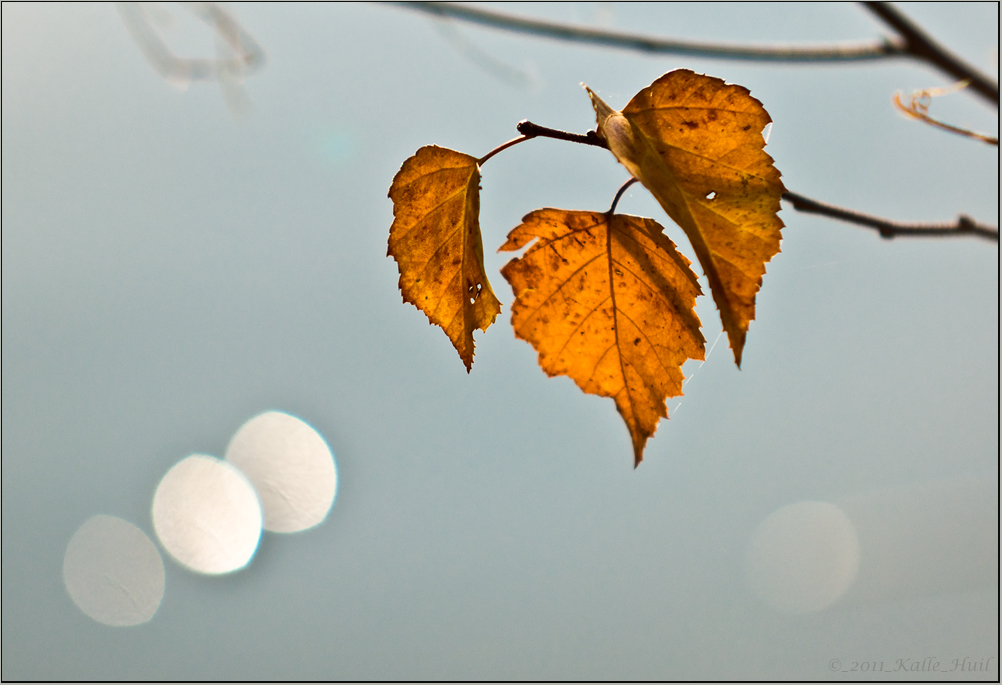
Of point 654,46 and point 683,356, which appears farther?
point 654,46

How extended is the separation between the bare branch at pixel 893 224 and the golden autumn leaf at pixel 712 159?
0.15 metres

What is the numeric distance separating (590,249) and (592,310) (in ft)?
0.21

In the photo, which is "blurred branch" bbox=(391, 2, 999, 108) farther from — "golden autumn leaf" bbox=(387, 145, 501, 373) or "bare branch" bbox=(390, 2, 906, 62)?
"golden autumn leaf" bbox=(387, 145, 501, 373)

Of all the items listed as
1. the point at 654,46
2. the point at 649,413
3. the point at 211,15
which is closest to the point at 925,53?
the point at 654,46

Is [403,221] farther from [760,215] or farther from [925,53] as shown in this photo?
[925,53]

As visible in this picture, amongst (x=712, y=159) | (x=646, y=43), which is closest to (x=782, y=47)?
(x=646, y=43)

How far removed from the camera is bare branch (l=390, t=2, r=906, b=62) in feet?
2.69

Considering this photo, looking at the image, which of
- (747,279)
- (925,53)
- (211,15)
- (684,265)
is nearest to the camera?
(747,279)

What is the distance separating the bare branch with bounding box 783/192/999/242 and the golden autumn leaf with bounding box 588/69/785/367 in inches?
6.1

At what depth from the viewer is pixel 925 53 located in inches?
28.7

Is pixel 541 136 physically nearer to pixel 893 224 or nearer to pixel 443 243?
pixel 443 243

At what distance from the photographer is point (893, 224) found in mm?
738

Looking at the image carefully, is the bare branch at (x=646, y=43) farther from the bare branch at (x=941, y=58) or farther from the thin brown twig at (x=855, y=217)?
the thin brown twig at (x=855, y=217)

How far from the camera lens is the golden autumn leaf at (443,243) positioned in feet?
2.01
